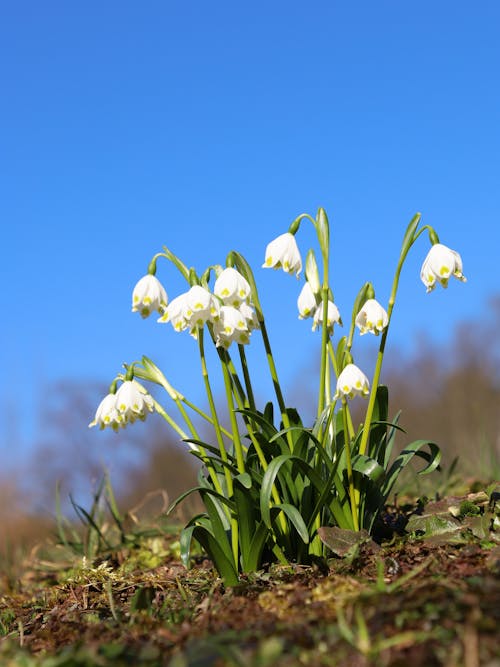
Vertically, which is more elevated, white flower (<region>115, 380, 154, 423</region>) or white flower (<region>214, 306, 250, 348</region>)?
white flower (<region>214, 306, 250, 348</region>)

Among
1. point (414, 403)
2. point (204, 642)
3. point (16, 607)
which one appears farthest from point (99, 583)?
point (414, 403)

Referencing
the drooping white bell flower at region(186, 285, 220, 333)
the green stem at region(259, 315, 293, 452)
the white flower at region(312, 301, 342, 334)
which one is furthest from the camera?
the white flower at region(312, 301, 342, 334)

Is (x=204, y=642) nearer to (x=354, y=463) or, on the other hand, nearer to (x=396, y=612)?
(x=396, y=612)

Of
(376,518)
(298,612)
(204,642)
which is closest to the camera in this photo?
(204,642)

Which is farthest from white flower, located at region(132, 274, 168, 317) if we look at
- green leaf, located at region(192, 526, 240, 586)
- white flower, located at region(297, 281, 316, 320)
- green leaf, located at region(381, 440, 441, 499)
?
green leaf, located at region(381, 440, 441, 499)

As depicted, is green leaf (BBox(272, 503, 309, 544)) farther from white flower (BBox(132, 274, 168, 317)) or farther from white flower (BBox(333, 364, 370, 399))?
white flower (BBox(132, 274, 168, 317))

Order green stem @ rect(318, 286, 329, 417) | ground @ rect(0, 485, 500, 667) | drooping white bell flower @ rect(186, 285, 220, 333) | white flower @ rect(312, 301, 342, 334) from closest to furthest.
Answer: ground @ rect(0, 485, 500, 667) → drooping white bell flower @ rect(186, 285, 220, 333) → green stem @ rect(318, 286, 329, 417) → white flower @ rect(312, 301, 342, 334)

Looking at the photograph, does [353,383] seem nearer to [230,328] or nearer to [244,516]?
[230,328]
